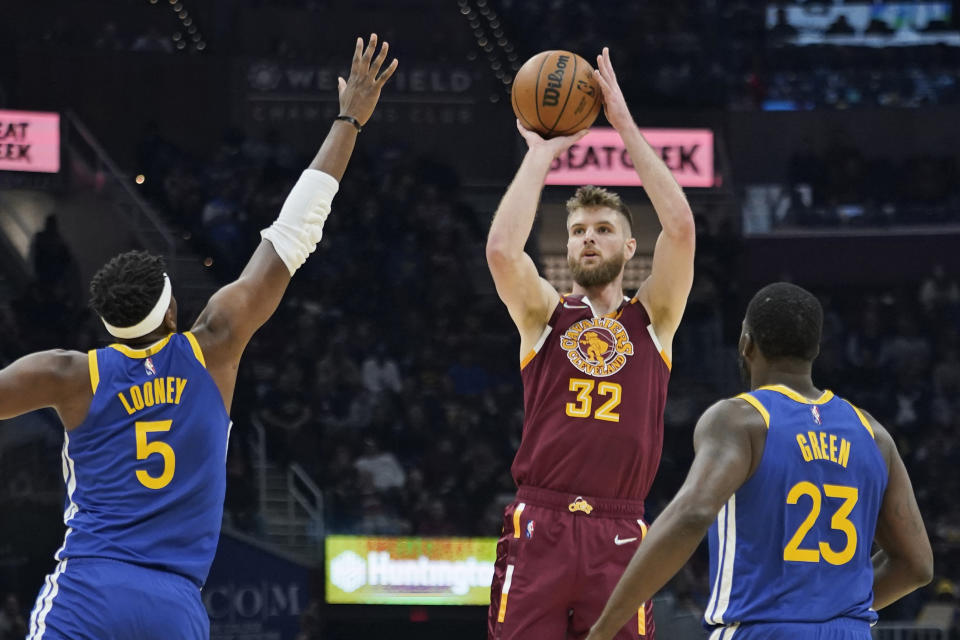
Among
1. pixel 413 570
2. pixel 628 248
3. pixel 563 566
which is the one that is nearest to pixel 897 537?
pixel 563 566

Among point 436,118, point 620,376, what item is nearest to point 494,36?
point 436,118

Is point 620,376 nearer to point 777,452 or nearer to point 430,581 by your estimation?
point 777,452

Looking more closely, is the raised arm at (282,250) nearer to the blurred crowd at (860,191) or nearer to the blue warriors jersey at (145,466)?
the blue warriors jersey at (145,466)

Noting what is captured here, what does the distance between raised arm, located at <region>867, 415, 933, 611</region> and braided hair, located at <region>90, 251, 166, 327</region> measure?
222 cm

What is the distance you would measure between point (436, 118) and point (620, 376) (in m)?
17.0

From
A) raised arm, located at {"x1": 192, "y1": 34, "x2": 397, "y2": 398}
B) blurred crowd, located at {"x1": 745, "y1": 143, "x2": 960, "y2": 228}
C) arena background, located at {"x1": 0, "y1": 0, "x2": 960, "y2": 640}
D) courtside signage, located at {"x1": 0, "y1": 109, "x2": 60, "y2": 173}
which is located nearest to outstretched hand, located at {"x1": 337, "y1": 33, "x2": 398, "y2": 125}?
raised arm, located at {"x1": 192, "y1": 34, "x2": 397, "y2": 398}

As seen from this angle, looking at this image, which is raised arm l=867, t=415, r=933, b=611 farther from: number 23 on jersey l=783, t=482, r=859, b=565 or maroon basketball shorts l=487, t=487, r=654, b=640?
maroon basketball shorts l=487, t=487, r=654, b=640

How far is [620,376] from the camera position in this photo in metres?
5.52

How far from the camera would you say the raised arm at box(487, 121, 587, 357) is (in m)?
5.49

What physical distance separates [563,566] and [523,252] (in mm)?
1235

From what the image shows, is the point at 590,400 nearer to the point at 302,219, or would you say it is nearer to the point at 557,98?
the point at 557,98

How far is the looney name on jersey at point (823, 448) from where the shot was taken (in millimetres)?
3930

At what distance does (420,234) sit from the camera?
19.1 metres

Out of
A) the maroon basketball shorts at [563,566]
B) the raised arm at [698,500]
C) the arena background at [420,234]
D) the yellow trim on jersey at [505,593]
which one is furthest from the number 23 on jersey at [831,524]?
the arena background at [420,234]
